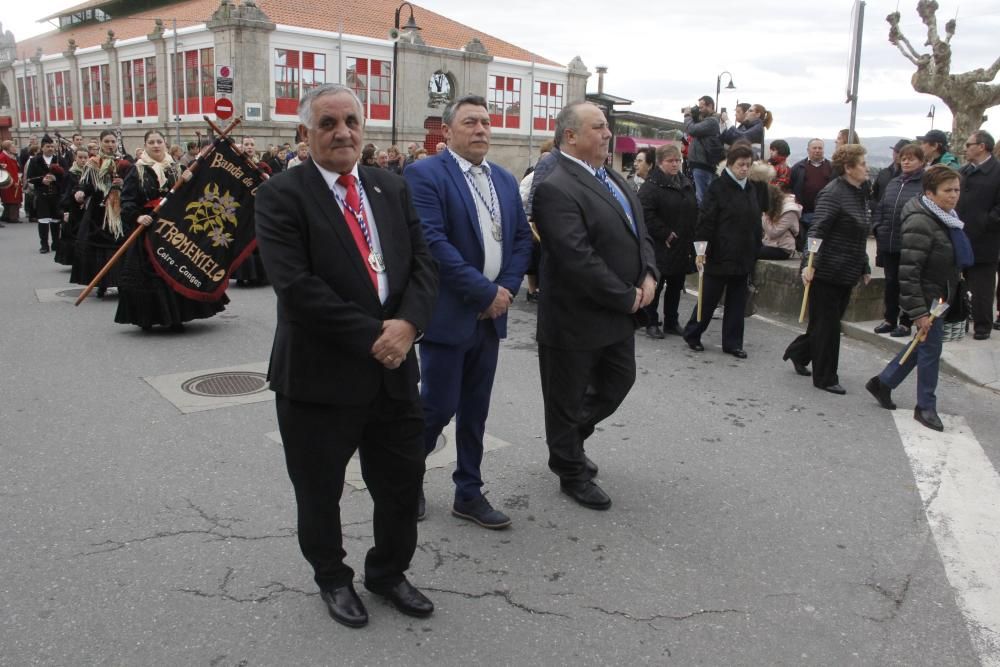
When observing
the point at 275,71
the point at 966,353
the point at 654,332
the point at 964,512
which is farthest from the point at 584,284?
the point at 275,71

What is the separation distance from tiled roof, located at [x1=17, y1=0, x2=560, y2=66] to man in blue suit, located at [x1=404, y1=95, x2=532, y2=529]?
39893 millimetres

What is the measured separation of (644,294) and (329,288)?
6.52 feet

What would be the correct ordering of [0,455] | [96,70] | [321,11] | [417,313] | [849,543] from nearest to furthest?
[417,313] → [849,543] → [0,455] → [321,11] → [96,70]

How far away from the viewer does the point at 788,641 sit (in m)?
3.02

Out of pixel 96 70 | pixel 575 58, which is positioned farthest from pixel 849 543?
pixel 96 70

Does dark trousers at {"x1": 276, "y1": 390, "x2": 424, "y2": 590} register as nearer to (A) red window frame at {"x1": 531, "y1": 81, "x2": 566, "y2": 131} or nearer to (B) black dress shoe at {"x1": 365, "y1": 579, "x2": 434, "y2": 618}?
(B) black dress shoe at {"x1": 365, "y1": 579, "x2": 434, "y2": 618}

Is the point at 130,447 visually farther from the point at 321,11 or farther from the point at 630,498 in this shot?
the point at 321,11

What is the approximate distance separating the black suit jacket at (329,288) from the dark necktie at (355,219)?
29mm

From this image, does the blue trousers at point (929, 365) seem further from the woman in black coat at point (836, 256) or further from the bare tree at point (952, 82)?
the bare tree at point (952, 82)

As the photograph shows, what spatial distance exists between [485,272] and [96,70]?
53420 millimetres

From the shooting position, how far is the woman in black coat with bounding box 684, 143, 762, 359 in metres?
7.45

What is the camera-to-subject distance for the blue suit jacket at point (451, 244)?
3686 millimetres

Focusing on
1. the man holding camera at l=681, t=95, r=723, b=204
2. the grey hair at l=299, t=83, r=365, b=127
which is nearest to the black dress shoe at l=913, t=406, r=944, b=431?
the grey hair at l=299, t=83, r=365, b=127

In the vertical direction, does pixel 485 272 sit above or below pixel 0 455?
above
